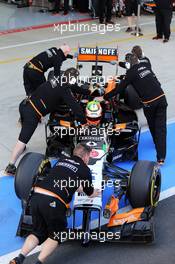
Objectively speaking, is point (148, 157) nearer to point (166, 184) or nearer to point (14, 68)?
point (166, 184)

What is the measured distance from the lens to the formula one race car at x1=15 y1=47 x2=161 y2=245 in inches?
232

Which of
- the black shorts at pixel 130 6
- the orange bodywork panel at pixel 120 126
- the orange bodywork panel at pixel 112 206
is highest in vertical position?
the black shorts at pixel 130 6

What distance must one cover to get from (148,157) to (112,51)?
2.16 metres

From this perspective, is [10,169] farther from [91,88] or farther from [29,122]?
[91,88]

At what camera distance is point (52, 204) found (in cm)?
528

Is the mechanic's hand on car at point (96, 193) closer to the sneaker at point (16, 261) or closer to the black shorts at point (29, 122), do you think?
the sneaker at point (16, 261)

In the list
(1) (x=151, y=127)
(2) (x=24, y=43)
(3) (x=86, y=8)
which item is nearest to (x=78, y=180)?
(1) (x=151, y=127)

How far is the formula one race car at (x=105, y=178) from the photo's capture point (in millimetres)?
5887

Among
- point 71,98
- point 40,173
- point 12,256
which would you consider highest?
point 71,98

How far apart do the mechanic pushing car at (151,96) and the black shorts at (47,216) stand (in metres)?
2.81

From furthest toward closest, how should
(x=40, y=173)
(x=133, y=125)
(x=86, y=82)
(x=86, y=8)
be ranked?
(x=86, y=8) < (x=86, y=82) < (x=133, y=125) < (x=40, y=173)

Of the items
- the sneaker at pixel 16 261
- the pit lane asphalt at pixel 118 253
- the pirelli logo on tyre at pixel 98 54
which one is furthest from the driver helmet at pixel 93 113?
the sneaker at pixel 16 261

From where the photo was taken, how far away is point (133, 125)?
7.86 meters

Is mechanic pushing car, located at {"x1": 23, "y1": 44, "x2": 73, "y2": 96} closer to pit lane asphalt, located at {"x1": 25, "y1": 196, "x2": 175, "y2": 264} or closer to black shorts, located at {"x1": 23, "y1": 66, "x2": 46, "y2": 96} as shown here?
black shorts, located at {"x1": 23, "y1": 66, "x2": 46, "y2": 96}
